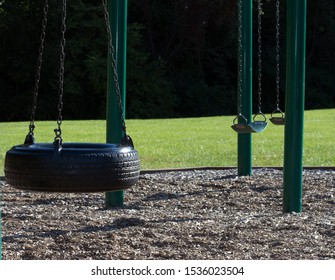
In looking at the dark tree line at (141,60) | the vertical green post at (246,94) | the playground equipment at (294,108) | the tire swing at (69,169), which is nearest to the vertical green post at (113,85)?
the playground equipment at (294,108)

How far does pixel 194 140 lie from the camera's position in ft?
45.6

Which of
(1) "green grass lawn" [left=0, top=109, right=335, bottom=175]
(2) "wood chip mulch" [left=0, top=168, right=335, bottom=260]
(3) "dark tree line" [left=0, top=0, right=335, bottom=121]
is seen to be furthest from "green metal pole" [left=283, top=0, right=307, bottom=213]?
(3) "dark tree line" [left=0, top=0, right=335, bottom=121]

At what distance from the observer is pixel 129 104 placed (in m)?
26.2

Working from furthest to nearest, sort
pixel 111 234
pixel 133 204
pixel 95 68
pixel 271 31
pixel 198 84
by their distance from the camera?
pixel 271 31 < pixel 198 84 < pixel 95 68 < pixel 133 204 < pixel 111 234

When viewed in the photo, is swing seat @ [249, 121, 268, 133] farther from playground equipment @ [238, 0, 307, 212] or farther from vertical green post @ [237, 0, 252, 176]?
vertical green post @ [237, 0, 252, 176]

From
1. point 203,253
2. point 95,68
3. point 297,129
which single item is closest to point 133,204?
point 297,129

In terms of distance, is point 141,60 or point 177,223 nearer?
point 177,223

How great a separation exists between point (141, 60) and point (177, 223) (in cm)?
2068

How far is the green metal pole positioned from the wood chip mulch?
0.53ft

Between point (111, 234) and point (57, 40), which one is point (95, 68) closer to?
point (57, 40)

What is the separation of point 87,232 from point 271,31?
2462cm

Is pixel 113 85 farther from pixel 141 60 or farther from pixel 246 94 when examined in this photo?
pixel 141 60

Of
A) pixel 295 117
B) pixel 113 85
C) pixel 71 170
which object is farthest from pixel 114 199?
pixel 71 170

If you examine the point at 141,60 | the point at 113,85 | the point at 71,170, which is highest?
the point at 113,85
